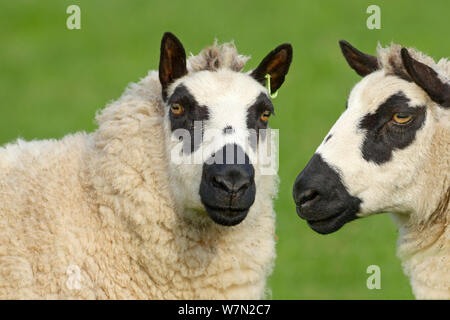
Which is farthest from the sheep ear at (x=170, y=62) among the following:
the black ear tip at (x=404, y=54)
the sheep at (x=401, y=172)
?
the black ear tip at (x=404, y=54)

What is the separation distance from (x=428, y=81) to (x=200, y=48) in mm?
21675

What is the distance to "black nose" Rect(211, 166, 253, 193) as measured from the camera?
584 centimetres

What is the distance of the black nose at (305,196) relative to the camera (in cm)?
620

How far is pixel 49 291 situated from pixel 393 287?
10.0 meters

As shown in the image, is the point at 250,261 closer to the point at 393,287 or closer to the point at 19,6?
the point at 393,287

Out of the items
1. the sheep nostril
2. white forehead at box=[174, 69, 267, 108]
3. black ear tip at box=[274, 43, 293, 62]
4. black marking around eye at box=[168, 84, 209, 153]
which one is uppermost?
black ear tip at box=[274, 43, 293, 62]

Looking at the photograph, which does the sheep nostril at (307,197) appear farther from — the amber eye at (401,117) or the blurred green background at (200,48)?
the blurred green background at (200,48)

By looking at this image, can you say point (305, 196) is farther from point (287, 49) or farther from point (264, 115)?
point (287, 49)

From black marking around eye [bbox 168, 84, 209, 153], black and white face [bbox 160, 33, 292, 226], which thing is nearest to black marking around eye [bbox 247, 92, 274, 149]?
black and white face [bbox 160, 33, 292, 226]

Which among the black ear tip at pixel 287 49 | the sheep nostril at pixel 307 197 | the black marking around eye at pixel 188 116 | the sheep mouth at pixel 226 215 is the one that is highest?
the black ear tip at pixel 287 49

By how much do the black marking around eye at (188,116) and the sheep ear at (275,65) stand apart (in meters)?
0.63

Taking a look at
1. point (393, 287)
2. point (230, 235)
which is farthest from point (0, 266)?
point (393, 287)

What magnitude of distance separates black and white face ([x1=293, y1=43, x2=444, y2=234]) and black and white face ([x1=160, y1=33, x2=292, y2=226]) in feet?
1.60

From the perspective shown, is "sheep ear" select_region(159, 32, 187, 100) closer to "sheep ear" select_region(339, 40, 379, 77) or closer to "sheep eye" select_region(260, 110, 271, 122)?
"sheep eye" select_region(260, 110, 271, 122)
